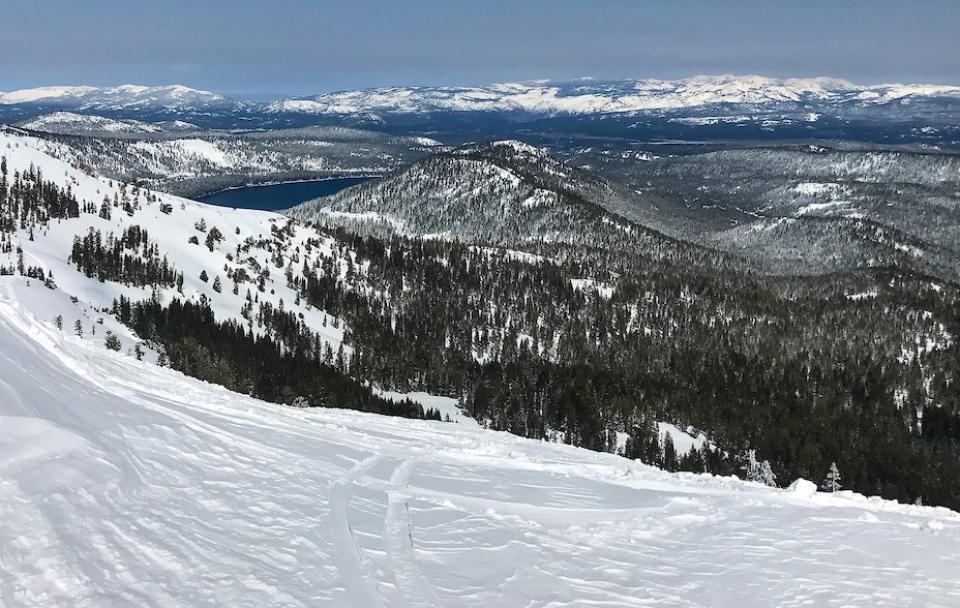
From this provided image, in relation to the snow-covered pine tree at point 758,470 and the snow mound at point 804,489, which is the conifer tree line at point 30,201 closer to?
the snow mound at point 804,489

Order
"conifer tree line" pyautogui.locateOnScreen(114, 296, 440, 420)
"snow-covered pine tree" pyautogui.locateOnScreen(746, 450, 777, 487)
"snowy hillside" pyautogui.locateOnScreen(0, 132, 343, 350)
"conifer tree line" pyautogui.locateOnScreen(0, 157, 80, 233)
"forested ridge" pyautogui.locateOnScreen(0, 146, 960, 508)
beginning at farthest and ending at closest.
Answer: "conifer tree line" pyautogui.locateOnScreen(0, 157, 80, 233)
"snowy hillside" pyautogui.locateOnScreen(0, 132, 343, 350)
"forested ridge" pyautogui.locateOnScreen(0, 146, 960, 508)
"snow-covered pine tree" pyautogui.locateOnScreen(746, 450, 777, 487)
"conifer tree line" pyautogui.locateOnScreen(114, 296, 440, 420)

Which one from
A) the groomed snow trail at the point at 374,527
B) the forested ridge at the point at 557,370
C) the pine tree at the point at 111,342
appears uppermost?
the groomed snow trail at the point at 374,527

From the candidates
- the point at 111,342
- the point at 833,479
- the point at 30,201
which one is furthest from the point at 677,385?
the point at 30,201

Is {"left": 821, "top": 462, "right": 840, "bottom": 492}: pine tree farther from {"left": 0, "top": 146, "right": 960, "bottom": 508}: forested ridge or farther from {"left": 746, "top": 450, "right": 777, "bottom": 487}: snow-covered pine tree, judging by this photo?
{"left": 0, "top": 146, "right": 960, "bottom": 508}: forested ridge

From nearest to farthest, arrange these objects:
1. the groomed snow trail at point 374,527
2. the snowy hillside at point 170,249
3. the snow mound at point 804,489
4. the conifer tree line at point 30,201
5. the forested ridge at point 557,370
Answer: the groomed snow trail at point 374,527
the snow mound at point 804,489
the forested ridge at point 557,370
the snowy hillside at point 170,249
the conifer tree line at point 30,201

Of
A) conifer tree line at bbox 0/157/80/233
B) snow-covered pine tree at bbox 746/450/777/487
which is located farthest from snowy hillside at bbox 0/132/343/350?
snow-covered pine tree at bbox 746/450/777/487

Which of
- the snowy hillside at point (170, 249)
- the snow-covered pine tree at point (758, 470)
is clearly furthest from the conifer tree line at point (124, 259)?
the snow-covered pine tree at point (758, 470)

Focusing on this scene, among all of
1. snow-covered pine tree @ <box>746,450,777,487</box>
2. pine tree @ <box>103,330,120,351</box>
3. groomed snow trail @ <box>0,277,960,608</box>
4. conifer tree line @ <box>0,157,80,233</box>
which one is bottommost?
snow-covered pine tree @ <box>746,450,777,487</box>

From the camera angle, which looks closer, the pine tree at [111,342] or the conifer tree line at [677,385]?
the pine tree at [111,342]

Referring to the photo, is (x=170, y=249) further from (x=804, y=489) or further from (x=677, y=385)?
(x=804, y=489)
